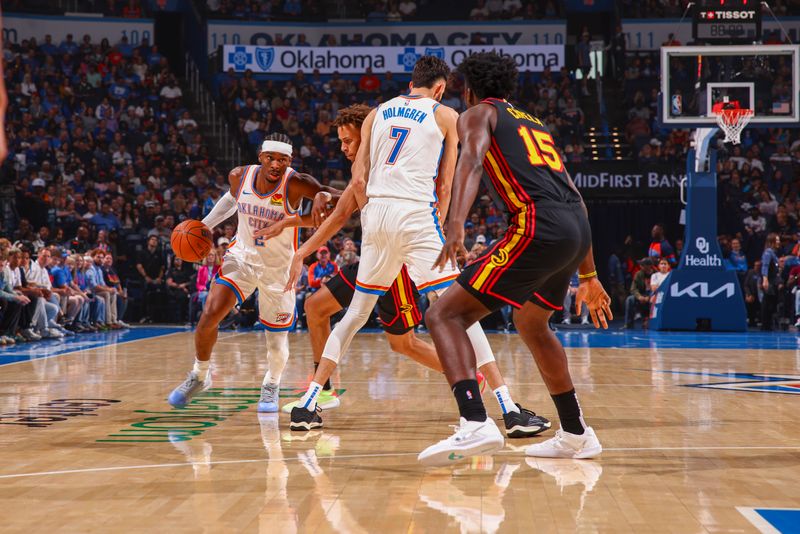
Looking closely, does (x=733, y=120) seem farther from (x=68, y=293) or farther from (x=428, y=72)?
(x=68, y=293)

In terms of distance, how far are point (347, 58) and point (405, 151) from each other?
19333 millimetres

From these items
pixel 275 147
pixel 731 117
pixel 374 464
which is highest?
pixel 731 117

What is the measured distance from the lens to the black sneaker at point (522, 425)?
517 cm

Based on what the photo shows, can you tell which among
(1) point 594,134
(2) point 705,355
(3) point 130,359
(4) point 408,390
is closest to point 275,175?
(4) point 408,390

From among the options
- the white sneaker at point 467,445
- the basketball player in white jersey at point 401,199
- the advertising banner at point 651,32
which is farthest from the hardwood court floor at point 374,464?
the advertising banner at point 651,32

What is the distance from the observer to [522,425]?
5176mm

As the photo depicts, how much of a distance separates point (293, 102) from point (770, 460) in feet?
66.9

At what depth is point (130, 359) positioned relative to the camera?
412 inches

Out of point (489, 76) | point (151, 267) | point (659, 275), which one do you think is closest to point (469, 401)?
point (489, 76)

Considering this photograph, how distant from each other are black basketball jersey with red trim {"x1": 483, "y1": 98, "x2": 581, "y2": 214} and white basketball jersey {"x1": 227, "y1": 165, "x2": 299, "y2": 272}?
2.28 metres

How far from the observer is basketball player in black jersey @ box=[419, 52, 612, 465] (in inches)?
159

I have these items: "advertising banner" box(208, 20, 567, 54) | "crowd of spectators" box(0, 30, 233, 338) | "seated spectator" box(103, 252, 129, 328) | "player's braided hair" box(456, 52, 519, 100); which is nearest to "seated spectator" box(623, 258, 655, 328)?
"crowd of spectators" box(0, 30, 233, 338)

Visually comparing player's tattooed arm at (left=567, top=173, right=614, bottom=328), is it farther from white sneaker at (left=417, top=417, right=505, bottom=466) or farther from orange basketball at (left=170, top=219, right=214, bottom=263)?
orange basketball at (left=170, top=219, right=214, bottom=263)

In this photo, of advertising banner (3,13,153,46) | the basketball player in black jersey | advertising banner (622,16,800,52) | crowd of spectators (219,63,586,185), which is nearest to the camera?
the basketball player in black jersey
